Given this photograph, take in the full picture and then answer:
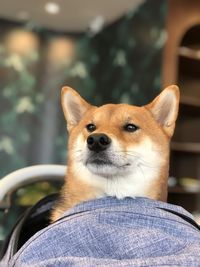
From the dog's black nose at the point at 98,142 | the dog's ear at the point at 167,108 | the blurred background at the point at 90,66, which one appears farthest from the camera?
the blurred background at the point at 90,66

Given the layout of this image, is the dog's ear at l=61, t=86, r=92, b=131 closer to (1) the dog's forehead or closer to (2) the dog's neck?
(1) the dog's forehead

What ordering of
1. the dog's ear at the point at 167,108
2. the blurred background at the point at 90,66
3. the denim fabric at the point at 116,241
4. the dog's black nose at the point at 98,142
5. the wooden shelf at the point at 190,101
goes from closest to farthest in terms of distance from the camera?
the denim fabric at the point at 116,241, the dog's black nose at the point at 98,142, the dog's ear at the point at 167,108, the wooden shelf at the point at 190,101, the blurred background at the point at 90,66

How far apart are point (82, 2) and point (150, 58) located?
826 millimetres

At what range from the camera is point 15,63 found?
388 cm

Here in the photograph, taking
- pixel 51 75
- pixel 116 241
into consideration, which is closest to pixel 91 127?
pixel 116 241

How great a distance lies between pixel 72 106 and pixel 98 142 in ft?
0.90

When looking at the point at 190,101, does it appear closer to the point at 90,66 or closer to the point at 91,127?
the point at 90,66

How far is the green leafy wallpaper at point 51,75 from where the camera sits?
149 inches

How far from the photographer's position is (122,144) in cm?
114

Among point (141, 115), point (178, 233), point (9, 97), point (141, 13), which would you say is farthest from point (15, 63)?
point (178, 233)

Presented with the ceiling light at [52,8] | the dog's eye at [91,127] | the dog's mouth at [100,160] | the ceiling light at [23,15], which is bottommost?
the dog's mouth at [100,160]

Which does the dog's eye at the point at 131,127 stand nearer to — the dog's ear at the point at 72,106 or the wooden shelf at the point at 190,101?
the dog's ear at the point at 72,106

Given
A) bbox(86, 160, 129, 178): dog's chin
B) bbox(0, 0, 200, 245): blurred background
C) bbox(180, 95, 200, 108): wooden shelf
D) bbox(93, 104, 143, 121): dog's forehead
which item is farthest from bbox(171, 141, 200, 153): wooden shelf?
bbox(86, 160, 129, 178): dog's chin

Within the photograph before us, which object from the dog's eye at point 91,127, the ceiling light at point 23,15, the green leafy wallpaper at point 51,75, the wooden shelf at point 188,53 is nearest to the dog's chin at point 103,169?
the dog's eye at point 91,127
